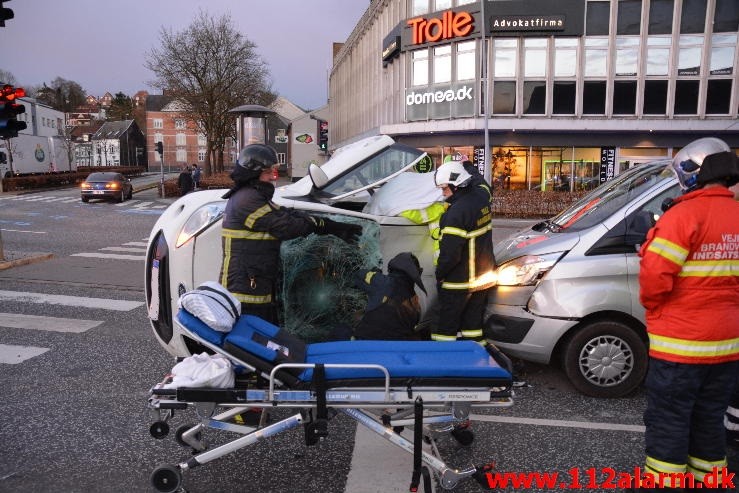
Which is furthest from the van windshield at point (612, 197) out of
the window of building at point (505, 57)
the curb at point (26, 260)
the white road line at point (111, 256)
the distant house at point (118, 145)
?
the distant house at point (118, 145)

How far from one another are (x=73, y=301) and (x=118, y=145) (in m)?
91.5

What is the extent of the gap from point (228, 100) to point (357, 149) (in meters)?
37.6

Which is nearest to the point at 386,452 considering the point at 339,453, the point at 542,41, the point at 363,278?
the point at 339,453

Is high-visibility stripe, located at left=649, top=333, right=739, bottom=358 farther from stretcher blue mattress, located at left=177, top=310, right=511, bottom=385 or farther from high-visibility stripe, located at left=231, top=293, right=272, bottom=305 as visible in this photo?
high-visibility stripe, located at left=231, top=293, right=272, bottom=305

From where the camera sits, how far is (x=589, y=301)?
4.55 m

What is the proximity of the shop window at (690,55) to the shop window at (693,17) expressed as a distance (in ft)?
1.29

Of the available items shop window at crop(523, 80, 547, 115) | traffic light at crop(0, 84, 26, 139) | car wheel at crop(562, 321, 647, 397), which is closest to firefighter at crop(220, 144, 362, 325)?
car wheel at crop(562, 321, 647, 397)

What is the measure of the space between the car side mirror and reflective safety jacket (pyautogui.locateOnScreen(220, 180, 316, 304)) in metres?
1.04

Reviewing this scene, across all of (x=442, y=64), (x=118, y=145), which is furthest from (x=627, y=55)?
(x=118, y=145)

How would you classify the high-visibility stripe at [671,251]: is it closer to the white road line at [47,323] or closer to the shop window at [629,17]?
the white road line at [47,323]

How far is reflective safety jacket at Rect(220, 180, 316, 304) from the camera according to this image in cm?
430

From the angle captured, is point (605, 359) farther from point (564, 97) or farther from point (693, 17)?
point (693, 17)

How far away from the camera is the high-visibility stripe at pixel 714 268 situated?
2.91 meters

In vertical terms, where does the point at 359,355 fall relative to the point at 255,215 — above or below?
below
